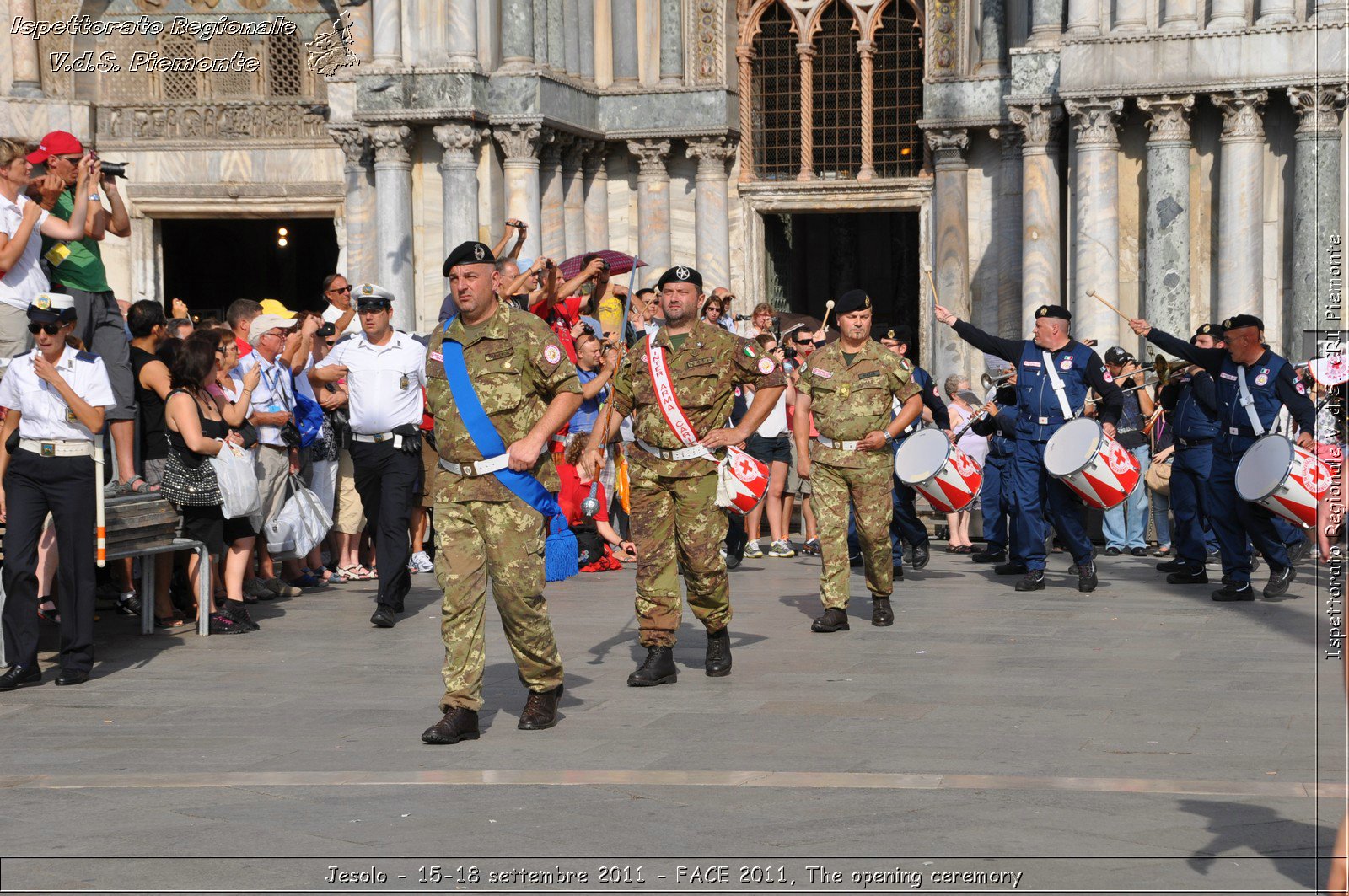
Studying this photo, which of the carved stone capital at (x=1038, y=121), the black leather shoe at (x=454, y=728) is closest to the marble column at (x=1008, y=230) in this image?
the carved stone capital at (x=1038, y=121)

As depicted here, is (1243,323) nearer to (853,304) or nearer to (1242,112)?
(853,304)

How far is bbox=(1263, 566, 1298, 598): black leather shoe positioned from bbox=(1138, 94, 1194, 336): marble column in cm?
718

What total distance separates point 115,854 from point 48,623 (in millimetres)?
5787

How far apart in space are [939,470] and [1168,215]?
7.69 meters

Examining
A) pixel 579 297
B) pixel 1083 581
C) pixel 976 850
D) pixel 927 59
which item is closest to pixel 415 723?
pixel 976 850

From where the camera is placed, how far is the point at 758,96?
75.8 feet

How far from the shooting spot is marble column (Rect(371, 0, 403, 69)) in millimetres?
20328

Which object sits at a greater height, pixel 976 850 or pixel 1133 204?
pixel 1133 204

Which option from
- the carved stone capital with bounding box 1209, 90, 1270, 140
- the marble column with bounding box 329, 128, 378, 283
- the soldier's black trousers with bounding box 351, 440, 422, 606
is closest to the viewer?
the soldier's black trousers with bounding box 351, 440, 422, 606

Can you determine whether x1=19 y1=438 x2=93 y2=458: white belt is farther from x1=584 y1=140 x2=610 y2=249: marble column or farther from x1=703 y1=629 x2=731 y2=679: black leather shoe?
x1=584 y1=140 x2=610 y2=249: marble column

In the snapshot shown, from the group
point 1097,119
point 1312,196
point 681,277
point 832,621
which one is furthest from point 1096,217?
point 681,277

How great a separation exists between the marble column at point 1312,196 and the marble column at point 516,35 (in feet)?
27.3

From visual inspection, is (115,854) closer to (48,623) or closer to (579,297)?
(48,623)

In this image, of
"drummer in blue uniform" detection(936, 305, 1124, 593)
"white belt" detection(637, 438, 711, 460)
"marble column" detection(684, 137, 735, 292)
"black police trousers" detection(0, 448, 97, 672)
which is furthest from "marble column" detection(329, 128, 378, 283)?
"white belt" detection(637, 438, 711, 460)
